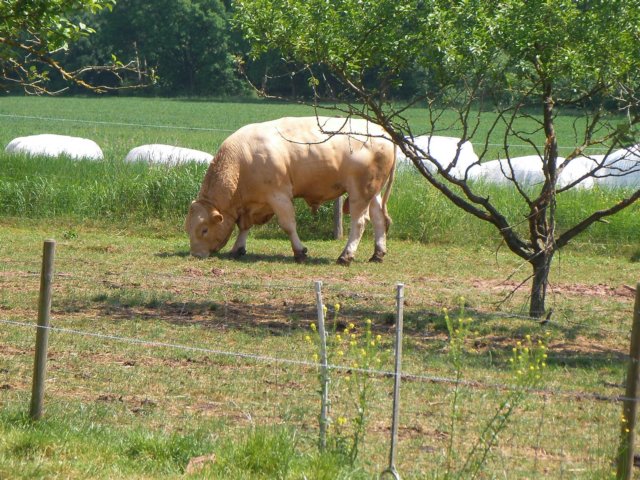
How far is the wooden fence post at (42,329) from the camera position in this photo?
6.75 metres

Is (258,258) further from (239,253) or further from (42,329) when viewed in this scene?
(42,329)

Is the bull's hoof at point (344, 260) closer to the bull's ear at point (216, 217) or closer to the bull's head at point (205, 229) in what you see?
the bull's head at point (205, 229)

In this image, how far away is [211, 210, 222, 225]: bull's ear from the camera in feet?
51.5

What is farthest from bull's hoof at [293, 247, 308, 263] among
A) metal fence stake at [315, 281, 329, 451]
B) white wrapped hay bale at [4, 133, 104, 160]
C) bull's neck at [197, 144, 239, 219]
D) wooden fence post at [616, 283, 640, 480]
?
wooden fence post at [616, 283, 640, 480]

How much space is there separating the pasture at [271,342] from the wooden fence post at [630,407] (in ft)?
0.86

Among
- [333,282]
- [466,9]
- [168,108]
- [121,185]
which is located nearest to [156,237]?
[121,185]

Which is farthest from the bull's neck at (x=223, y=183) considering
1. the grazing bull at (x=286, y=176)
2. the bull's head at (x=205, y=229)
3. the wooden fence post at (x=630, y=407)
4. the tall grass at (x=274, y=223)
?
the wooden fence post at (x=630, y=407)

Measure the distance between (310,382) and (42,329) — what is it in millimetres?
2257

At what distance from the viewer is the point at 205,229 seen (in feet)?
51.8

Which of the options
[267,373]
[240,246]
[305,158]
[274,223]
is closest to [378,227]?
[305,158]

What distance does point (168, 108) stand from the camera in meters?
69.4

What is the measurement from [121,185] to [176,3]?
6541 centimetres

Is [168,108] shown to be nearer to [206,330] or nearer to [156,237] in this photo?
[156,237]

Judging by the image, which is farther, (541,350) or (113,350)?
(113,350)
